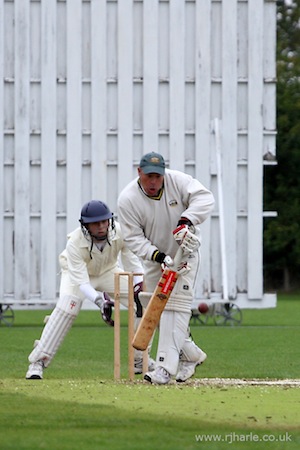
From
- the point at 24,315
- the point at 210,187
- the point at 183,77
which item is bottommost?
the point at 24,315

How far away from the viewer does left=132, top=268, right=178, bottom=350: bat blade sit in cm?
1146

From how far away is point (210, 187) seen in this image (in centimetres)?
2888

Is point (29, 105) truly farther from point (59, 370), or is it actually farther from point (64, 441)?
point (64, 441)

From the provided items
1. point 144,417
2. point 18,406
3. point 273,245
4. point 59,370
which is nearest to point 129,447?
point 144,417

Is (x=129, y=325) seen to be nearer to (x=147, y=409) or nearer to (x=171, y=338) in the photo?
(x=171, y=338)

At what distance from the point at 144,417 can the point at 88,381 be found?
10.9ft

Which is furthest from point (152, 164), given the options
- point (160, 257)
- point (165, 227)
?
point (160, 257)

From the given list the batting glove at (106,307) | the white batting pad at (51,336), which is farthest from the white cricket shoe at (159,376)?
the white batting pad at (51,336)

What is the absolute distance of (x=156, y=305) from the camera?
37.8 feet

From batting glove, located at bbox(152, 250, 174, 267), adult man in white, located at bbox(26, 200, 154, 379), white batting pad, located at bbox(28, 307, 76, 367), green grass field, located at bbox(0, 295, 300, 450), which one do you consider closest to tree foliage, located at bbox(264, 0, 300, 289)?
green grass field, located at bbox(0, 295, 300, 450)

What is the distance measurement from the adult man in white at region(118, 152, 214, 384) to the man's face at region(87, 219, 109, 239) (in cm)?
50

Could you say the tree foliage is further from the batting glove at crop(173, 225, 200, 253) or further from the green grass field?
the batting glove at crop(173, 225, 200, 253)

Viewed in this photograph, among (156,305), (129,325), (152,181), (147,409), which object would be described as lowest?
(147,409)

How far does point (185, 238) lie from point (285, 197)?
1843 inches
